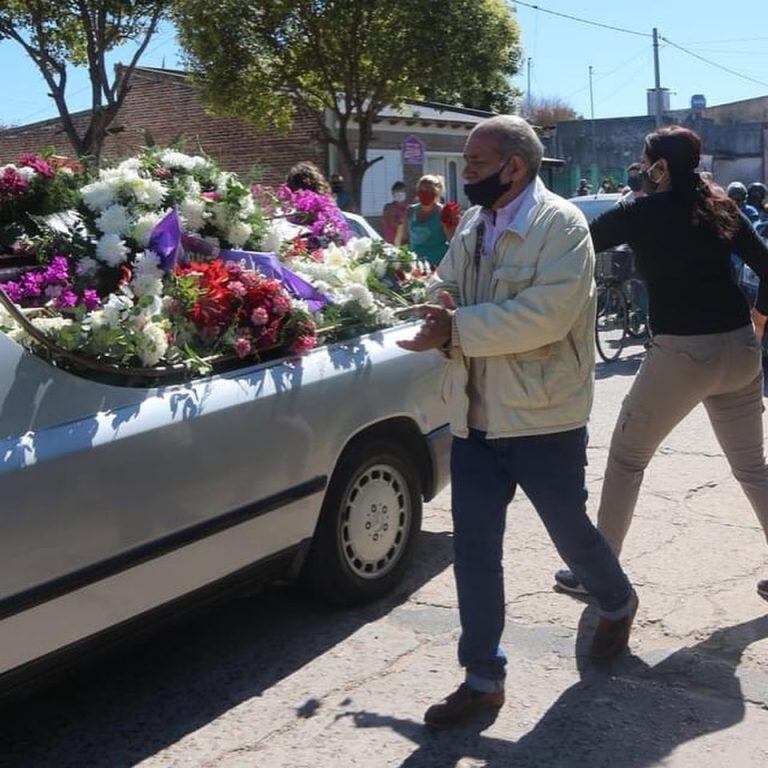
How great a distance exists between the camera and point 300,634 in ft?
14.9

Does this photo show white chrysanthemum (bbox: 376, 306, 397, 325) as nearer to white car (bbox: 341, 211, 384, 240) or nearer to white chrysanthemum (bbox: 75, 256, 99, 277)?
white chrysanthemum (bbox: 75, 256, 99, 277)

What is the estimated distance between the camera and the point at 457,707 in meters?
3.65

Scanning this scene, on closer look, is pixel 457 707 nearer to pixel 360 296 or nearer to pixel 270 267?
pixel 360 296

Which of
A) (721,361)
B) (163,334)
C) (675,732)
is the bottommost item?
(675,732)

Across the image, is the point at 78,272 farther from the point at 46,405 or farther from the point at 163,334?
the point at 46,405

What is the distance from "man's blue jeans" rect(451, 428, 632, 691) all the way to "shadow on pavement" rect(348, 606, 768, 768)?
0.22 metres

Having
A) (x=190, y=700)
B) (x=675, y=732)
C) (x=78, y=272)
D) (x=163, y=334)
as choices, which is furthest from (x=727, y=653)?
(x=78, y=272)

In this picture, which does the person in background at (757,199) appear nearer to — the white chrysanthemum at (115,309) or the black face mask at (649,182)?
the black face mask at (649,182)

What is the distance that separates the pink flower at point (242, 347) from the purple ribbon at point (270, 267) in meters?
0.58

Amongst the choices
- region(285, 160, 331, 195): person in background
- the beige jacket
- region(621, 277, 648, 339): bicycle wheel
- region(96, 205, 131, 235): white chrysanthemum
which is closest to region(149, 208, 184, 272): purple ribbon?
region(96, 205, 131, 235): white chrysanthemum

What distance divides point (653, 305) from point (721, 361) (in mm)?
349

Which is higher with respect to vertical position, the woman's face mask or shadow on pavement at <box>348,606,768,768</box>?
the woman's face mask

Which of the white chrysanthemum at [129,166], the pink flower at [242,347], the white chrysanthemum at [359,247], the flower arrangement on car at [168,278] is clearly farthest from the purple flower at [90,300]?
the white chrysanthemum at [359,247]

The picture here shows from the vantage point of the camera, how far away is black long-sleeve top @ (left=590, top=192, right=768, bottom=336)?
4.16 meters
